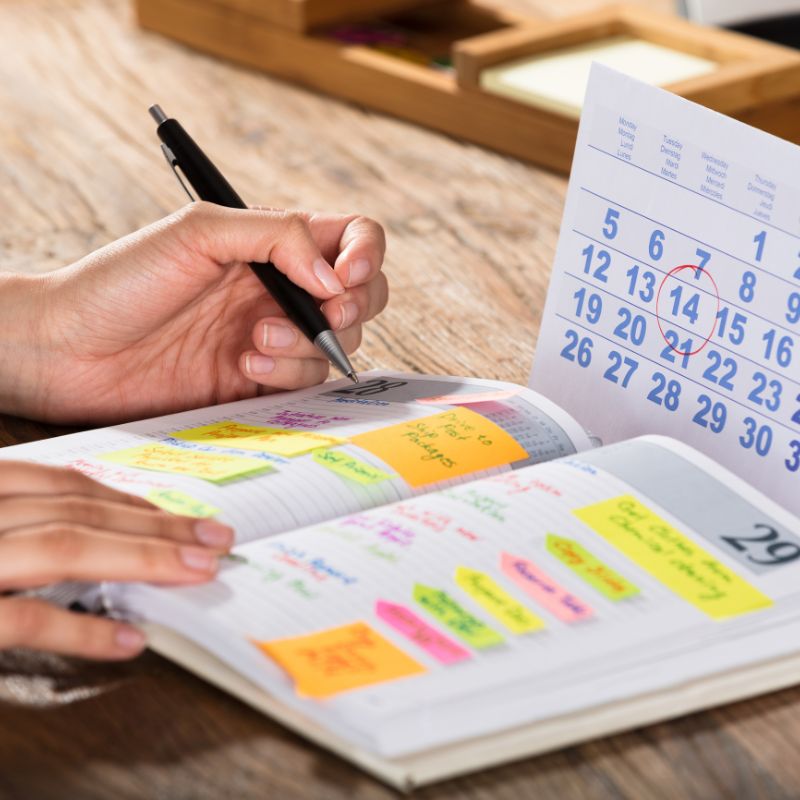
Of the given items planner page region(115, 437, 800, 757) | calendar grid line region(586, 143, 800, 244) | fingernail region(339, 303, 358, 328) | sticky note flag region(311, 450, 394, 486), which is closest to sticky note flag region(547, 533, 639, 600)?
planner page region(115, 437, 800, 757)

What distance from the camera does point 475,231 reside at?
128cm

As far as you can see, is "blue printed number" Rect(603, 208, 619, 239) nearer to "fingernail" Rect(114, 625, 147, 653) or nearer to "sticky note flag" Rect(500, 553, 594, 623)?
"sticky note flag" Rect(500, 553, 594, 623)

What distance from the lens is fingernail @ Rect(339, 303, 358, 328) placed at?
94 centimetres

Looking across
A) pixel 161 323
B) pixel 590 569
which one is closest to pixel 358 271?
pixel 161 323

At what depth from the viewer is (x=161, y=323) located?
94 centimetres

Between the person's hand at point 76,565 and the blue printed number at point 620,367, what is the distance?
0.96 feet

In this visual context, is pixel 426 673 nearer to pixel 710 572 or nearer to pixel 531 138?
pixel 710 572

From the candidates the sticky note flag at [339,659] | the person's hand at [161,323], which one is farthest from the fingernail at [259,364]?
the sticky note flag at [339,659]

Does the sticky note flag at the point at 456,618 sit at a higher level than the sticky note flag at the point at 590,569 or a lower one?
lower

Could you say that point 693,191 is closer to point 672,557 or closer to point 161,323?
point 672,557

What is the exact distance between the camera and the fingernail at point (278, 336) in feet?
2.98

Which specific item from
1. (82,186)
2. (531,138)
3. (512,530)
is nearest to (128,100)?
(82,186)

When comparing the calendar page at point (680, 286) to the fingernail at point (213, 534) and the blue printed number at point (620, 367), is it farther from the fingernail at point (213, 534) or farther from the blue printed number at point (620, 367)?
the fingernail at point (213, 534)

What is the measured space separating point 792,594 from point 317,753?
0.22 meters
